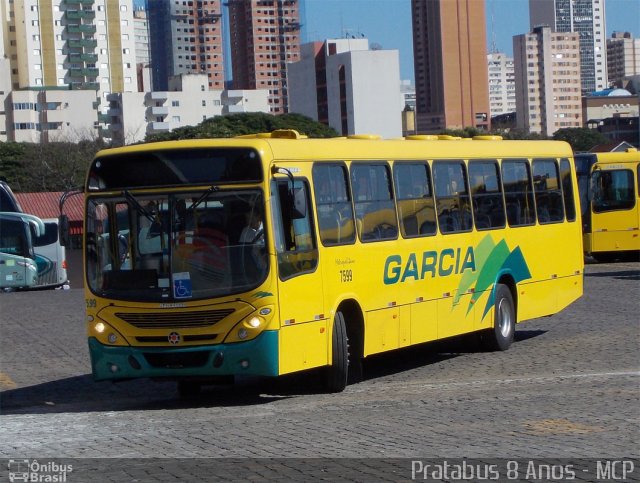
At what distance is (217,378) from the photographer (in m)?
12.7

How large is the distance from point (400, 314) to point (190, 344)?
317 centimetres

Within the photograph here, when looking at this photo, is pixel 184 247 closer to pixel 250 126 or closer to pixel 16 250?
pixel 16 250

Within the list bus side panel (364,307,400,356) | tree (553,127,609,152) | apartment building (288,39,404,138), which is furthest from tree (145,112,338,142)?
bus side panel (364,307,400,356)

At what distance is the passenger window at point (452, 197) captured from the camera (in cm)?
1545

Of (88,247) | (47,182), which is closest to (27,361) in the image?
(88,247)

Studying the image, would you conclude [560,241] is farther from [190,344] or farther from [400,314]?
[190,344]

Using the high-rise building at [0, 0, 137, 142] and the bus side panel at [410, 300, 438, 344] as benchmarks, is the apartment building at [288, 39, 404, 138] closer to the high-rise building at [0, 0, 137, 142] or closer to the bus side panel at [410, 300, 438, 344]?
the high-rise building at [0, 0, 137, 142]

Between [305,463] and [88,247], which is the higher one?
[88,247]

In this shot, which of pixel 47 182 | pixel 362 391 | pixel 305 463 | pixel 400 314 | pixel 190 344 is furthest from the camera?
pixel 47 182

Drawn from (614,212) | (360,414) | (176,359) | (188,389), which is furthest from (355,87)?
(360,414)

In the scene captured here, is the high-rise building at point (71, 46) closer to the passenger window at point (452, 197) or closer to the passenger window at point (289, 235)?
the passenger window at point (452, 197)

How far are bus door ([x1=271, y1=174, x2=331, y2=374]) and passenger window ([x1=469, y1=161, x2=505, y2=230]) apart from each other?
4.18m

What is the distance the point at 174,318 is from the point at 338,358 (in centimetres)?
190

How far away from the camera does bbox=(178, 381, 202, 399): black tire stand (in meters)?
13.6
